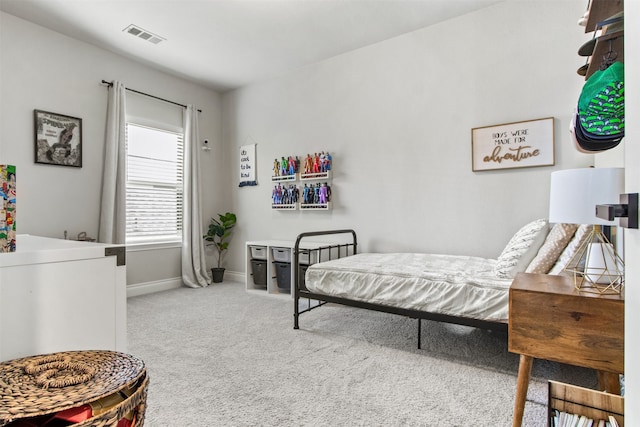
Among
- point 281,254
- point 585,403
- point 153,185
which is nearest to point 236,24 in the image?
point 153,185

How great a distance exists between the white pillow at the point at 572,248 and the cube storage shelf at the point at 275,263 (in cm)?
203

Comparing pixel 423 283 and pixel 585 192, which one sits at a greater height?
pixel 585 192

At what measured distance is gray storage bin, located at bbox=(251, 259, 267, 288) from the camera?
3.99 meters

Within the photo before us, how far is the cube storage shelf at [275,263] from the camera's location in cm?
366

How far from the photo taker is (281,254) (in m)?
3.85

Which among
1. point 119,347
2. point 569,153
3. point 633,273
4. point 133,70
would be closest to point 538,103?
point 569,153

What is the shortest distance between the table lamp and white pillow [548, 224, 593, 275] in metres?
0.33

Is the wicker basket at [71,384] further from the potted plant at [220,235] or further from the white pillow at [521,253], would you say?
the potted plant at [220,235]

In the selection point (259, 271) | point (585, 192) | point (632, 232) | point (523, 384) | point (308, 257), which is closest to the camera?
point (632, 232)

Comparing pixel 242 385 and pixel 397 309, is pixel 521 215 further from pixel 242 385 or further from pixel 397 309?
pixel 242 385

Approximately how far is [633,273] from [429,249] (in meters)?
2.57

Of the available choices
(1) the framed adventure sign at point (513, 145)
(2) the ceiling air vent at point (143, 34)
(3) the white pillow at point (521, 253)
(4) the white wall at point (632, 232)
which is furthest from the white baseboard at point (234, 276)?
(4) the white wall at point (632, 232)

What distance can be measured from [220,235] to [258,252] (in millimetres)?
918

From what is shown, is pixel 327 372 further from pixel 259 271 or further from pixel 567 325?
pixel 259 271
